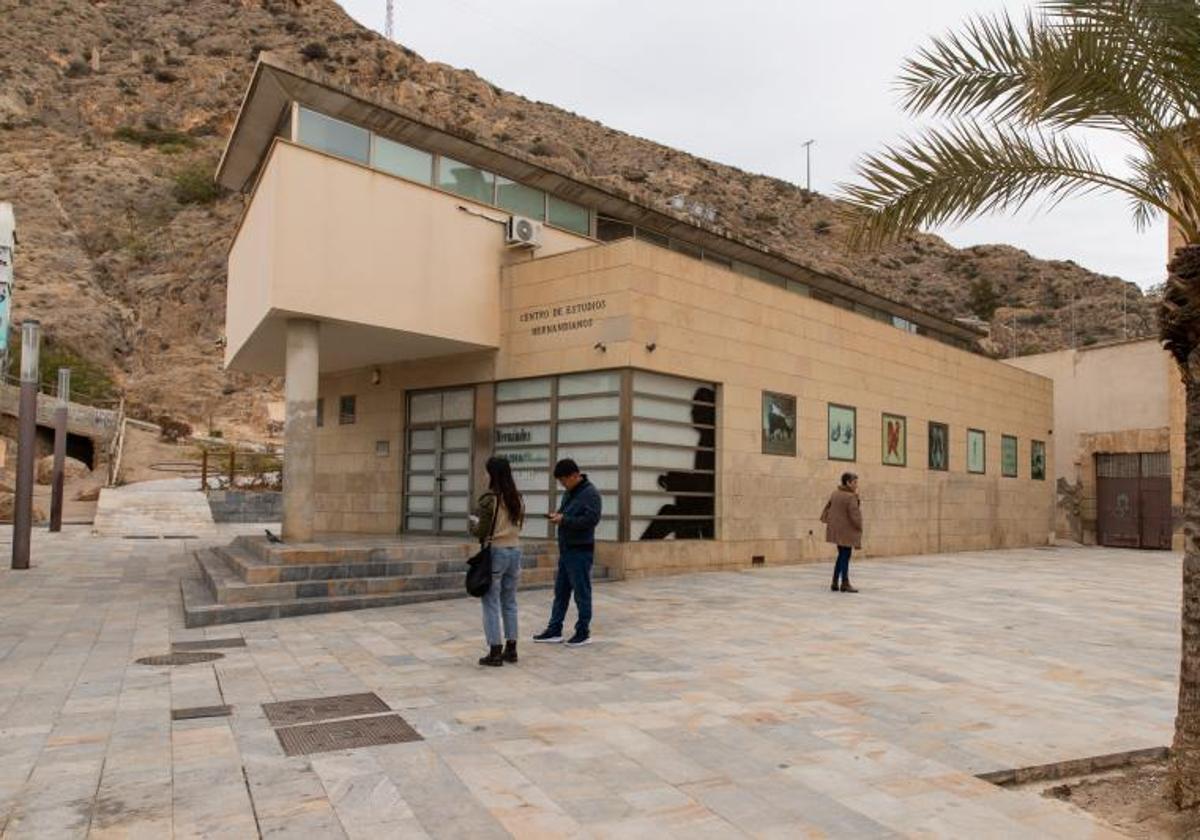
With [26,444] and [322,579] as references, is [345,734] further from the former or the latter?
[26,444]

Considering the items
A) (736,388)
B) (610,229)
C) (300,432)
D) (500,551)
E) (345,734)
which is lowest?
(345,734)

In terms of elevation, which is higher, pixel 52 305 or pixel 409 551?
pixel 52 305

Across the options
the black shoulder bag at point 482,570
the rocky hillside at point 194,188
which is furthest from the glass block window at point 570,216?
the rocky hillside at point 194,188

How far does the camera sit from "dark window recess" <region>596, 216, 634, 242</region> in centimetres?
1783

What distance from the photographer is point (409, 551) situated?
476 inches

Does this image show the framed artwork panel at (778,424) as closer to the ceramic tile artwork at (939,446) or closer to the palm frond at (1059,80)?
the ceramic tile artwork at (939,446)

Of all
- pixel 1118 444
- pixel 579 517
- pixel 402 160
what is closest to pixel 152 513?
pixel 402 160

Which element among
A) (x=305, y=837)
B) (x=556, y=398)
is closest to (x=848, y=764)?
(x=305, y=837)

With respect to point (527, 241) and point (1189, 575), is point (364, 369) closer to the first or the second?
point (527, 241)

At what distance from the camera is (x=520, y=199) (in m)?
16.3

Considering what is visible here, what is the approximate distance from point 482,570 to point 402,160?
9670mm

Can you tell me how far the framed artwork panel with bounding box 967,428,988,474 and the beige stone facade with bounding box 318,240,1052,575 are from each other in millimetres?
343

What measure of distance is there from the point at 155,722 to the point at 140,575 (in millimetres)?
9401

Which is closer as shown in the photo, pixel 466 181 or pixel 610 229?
pixel 466 181
